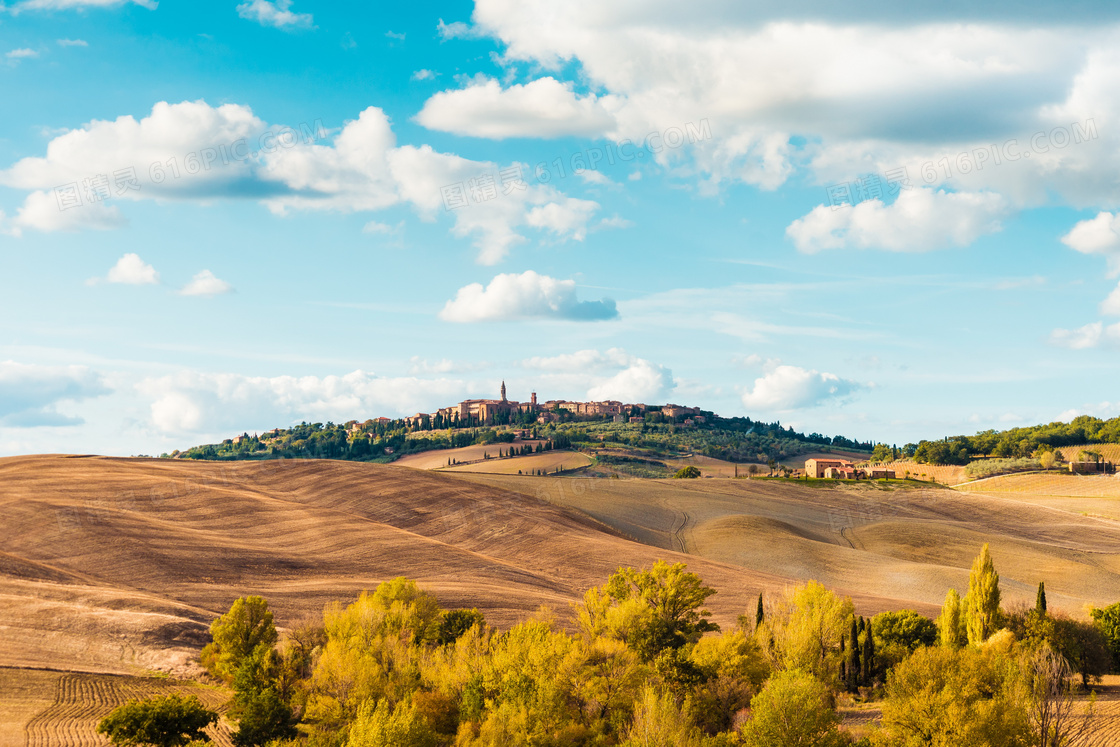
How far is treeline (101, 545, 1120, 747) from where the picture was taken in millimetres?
38500

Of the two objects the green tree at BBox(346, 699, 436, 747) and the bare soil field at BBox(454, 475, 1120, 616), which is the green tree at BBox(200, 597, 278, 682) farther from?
the bare soil field at BBox(454, 475, 1120, 616)

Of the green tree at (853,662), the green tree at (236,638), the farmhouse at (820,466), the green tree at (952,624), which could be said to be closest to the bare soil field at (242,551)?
the green tree at (236,638)

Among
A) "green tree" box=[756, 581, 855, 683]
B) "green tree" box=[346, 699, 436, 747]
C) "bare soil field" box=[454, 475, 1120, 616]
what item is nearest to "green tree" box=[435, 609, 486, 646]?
"green tree" box=[346, 699, 436, 747]

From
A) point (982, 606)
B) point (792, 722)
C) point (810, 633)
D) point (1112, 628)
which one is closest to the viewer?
point (792, 722)

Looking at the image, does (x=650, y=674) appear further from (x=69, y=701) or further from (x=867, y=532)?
(x=867, y=532)

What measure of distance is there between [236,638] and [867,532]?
289 feet

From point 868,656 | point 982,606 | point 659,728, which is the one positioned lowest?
point 868,656

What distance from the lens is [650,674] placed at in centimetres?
4909

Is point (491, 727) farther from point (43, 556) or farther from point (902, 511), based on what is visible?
point (902, 511)

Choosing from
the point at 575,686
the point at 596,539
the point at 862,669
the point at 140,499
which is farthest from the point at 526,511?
the point at 575,686

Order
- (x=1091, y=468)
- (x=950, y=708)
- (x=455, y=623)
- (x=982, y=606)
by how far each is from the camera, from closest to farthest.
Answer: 1. (x=950, y=708)
2. (x=455, y=623)
3. (x=982, y=606)
4. (x=1091, y=468)

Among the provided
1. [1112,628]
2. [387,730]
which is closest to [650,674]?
[387,730]

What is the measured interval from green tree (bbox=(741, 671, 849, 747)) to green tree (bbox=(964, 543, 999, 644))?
87.0 feet

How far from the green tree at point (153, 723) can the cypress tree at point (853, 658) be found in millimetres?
43248
